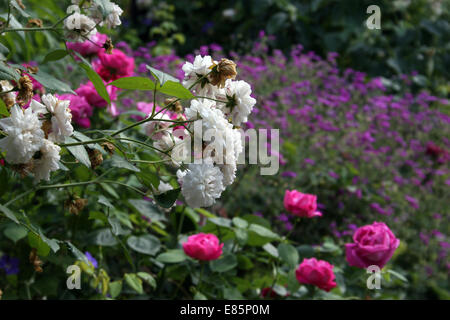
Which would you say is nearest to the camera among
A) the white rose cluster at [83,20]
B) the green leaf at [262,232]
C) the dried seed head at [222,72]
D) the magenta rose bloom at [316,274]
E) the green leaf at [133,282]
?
the dried seed head at [222,72]

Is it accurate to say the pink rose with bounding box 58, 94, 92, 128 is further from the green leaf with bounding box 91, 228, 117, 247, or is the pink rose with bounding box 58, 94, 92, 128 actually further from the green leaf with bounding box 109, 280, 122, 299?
the green leaf with bounding box 109, 280, 122, 299

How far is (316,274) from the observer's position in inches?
54.9

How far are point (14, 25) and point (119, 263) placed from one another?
3.05 ft

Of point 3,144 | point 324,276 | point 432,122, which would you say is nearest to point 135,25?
point 432,122

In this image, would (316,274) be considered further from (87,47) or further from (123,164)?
(87,47)

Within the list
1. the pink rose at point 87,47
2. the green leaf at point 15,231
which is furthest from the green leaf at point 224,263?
the pink rose at point 87,47

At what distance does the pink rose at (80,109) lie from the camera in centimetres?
144

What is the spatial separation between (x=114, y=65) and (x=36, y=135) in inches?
32.4

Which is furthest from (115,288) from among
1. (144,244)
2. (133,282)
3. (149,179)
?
(149,179)

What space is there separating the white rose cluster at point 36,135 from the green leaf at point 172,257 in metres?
0.65

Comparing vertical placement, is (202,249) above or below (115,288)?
above

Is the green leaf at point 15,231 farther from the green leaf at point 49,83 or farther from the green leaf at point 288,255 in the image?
the green leaf at point 288,255

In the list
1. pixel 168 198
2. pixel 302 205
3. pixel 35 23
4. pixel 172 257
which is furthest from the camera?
pixel 302 205

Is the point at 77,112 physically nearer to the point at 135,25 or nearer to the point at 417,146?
the point at 417,146
